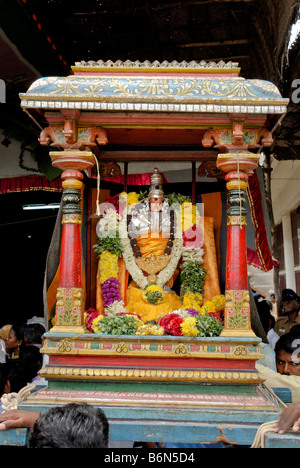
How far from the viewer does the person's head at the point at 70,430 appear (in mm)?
1606

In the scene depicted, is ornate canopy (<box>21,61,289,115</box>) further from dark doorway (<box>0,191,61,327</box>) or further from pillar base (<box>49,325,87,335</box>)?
dark doorway (<box>0,191,61,327</box>)

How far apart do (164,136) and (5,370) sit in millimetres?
3046

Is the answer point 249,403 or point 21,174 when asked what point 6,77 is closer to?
point 21,174

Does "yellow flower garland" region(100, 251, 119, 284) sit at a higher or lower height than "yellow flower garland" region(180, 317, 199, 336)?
higher

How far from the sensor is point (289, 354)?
13.7 ft

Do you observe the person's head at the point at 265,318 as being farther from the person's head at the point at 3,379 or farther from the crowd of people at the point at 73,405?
the person's head at the point at 3,379

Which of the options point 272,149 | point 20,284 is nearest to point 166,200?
point 272,149

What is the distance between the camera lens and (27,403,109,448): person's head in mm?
1606

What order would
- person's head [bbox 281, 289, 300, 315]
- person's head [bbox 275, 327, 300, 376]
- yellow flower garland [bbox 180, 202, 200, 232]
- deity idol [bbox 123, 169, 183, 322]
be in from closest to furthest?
1. person's head [bbox 275, 327, 300, 376]
2. deity idol [bbox 123, 169, 183, 322]
3. yellow flower garland [bbox 180, 202, 200, 232]
4. person's head [bbox 281, 289, 300, 315]

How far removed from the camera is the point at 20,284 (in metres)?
9.95

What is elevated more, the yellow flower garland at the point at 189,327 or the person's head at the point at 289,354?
the yellow flower garland at the point at 189,327

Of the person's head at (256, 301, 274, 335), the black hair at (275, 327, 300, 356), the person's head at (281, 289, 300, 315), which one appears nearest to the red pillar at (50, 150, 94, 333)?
the black hair at (275, 327, 300, 356)

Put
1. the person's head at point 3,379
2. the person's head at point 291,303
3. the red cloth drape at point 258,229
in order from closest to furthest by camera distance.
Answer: the person's head at point 3,379
the red cloth drape at point 258,229
the person's head at point 291,303

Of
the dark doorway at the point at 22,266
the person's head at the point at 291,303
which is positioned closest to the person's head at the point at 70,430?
the person's head at the point at 291,303
